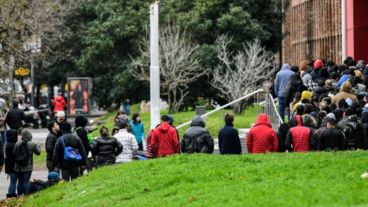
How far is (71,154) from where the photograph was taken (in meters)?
23.2

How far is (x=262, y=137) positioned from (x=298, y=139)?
0.66 metres

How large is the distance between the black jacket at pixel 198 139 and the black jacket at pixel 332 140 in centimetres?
270

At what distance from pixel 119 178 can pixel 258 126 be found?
9.45 feet

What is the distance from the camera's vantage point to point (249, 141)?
22.6 m

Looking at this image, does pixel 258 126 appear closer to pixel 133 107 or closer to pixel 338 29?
pixel 338 29

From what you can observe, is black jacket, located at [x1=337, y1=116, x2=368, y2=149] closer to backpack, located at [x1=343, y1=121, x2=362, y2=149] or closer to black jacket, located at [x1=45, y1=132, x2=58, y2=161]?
backpack, located at [x1=343, y1=121, x2=362, y2=149]

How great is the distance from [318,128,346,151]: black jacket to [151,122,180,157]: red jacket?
3.43m

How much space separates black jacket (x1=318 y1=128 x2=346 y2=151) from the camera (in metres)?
21.5

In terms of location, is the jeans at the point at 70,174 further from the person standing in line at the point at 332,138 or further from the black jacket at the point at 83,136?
the person standing in line at the point at 332,138

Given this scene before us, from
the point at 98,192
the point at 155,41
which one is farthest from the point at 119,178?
the point at 155,41

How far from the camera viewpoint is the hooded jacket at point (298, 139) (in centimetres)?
2208

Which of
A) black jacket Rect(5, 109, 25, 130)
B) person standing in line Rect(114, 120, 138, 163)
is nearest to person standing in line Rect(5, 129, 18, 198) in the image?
person standing in line Rect(114, 120, 138, 163)

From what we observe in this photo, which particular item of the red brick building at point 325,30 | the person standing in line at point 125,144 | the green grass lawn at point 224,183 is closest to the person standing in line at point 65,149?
the green grass lawn at point 224,183

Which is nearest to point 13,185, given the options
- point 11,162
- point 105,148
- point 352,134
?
point 11,162
